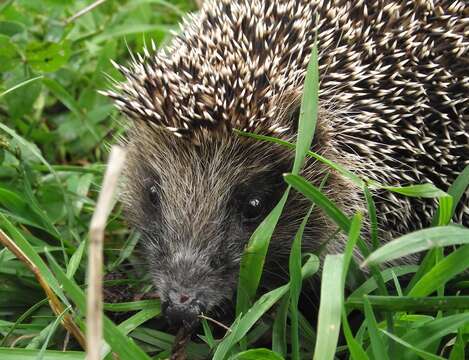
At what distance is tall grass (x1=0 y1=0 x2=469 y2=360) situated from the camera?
2.54m

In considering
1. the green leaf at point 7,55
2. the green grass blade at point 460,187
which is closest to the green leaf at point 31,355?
the green grass blade at point 460,187

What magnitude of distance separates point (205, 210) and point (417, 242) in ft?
3.37

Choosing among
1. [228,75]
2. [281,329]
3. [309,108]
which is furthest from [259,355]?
[228,75]

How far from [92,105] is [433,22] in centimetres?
203

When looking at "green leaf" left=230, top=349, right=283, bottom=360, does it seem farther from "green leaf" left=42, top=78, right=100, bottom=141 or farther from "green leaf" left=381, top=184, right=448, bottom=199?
"green leaf" left=42, top=78, right=100, bottom=141

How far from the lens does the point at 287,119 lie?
3.21 meters

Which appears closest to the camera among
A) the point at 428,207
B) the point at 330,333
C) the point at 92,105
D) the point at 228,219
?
the point at 330,333

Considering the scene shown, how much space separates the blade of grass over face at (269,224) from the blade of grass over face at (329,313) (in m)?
0.41

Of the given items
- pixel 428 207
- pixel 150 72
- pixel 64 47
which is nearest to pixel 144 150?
pixel 150 72

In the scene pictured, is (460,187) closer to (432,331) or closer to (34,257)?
(432,331)

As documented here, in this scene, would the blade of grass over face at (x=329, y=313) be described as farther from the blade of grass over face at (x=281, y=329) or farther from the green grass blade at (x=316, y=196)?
the blade of grass over face at (x=281, y=329)

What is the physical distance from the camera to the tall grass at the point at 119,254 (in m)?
2.54

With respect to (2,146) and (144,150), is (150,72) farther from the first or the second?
(2,146)

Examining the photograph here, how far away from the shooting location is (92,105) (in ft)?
14.8
